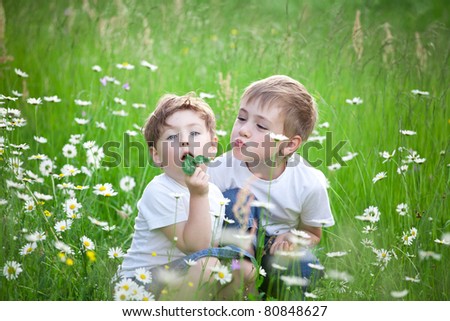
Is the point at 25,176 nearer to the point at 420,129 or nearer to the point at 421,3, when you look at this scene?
the point at 420,129

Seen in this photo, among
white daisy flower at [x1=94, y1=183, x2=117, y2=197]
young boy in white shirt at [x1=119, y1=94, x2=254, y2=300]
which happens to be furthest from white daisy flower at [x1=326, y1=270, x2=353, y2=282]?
white daisy flower at [x1=94, y1=183, x2=117, y2=197]

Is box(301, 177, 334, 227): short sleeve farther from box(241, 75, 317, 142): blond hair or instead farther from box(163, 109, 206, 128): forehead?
box(163, 109, 206, 128): forehead

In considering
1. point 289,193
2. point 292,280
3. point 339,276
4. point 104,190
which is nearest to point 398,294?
point 339,276

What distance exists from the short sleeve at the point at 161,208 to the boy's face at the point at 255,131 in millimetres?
266

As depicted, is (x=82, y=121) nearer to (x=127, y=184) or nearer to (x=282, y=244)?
(x=127, y=184)

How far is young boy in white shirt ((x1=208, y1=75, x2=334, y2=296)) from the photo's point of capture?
6.31ft

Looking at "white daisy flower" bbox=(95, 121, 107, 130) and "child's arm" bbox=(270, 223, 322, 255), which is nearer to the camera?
"child's arm" bbox=(270, 223, 322, 255)

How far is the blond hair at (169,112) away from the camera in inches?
71.2

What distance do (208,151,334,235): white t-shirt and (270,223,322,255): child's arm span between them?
2 centimetres

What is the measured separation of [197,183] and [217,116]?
104 cm

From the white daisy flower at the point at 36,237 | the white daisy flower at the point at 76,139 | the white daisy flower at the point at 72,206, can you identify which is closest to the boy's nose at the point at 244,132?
the white daisy flower at the point at 72,206

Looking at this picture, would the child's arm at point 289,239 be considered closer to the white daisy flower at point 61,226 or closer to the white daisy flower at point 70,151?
the white daisy flower at point 61,226
